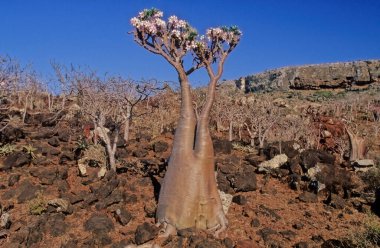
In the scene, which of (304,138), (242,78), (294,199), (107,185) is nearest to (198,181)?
(107,185)

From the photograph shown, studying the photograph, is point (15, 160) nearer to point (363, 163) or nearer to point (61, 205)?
point (61, 205)

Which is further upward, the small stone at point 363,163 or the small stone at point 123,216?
the small stone at point 363,163

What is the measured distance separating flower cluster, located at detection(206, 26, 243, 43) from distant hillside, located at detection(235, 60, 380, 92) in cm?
4671

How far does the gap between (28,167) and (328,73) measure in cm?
4932

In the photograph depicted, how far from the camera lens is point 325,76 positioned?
53656mm

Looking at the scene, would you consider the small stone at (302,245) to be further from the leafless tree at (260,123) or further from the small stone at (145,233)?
the leafless tree at (260,123)

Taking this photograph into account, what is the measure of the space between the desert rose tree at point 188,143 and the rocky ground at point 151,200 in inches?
12.3

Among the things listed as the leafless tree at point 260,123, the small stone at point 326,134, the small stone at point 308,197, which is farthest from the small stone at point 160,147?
the small stone at point 326,134

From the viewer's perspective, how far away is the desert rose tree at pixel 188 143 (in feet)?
23.0

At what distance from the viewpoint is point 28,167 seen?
10.6 metres

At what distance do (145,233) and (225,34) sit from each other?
12.1ft

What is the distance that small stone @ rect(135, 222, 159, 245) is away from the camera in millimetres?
6738

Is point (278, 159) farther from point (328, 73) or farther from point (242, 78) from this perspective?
point (242, 78)

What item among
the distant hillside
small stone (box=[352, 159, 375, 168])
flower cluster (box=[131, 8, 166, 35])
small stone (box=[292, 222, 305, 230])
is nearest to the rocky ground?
small stone (box=[292, 222, 305, 230])
